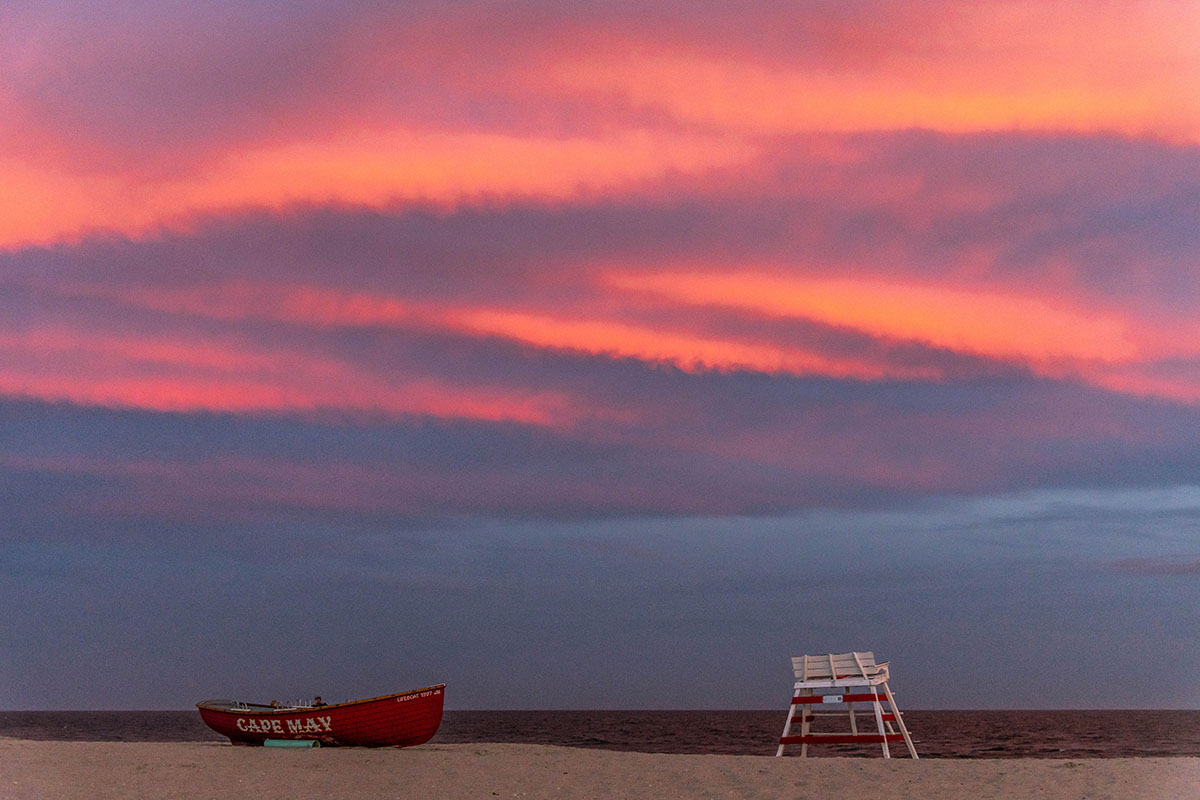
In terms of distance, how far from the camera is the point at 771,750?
7038 centimetres

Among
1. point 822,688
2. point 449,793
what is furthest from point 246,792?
point 822,688

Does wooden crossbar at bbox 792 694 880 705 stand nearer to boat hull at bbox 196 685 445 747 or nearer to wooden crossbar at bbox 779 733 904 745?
wooden crossbar at bbox 779 733 904 745

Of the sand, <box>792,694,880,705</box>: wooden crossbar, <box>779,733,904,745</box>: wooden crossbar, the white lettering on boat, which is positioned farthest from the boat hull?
<box>792,694,880,705</box>: wooden crossbar

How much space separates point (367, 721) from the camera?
3234 centimetres

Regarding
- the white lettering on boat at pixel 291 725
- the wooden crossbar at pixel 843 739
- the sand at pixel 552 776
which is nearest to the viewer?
the sand at pixel 552 776

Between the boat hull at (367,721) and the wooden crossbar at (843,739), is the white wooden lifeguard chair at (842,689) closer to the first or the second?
the wooden crossbar at (843,739)

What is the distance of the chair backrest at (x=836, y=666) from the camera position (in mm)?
27328

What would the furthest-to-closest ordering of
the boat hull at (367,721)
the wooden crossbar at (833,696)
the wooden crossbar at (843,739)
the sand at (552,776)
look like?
the boat hull at (367,721)
the wooden crossbar at (833,696)
the wooden crossbar at (843,739)
the sand at (552,776)

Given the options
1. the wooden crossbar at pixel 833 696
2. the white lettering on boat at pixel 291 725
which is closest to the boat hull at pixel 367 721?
the white lettering on boat at pixel 291 725

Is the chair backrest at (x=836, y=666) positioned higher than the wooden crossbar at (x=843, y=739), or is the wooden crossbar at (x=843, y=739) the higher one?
the chair backrest at (x=836, y=666)

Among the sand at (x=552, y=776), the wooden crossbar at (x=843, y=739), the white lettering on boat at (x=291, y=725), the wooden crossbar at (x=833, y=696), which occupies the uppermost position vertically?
the wooden crossbar at (x=833, y=696)

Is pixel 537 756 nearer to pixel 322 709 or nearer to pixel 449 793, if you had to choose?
pixel 449 793

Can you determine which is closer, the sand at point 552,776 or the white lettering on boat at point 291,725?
the sand at point 552,776

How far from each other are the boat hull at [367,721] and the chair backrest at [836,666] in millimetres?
12169
